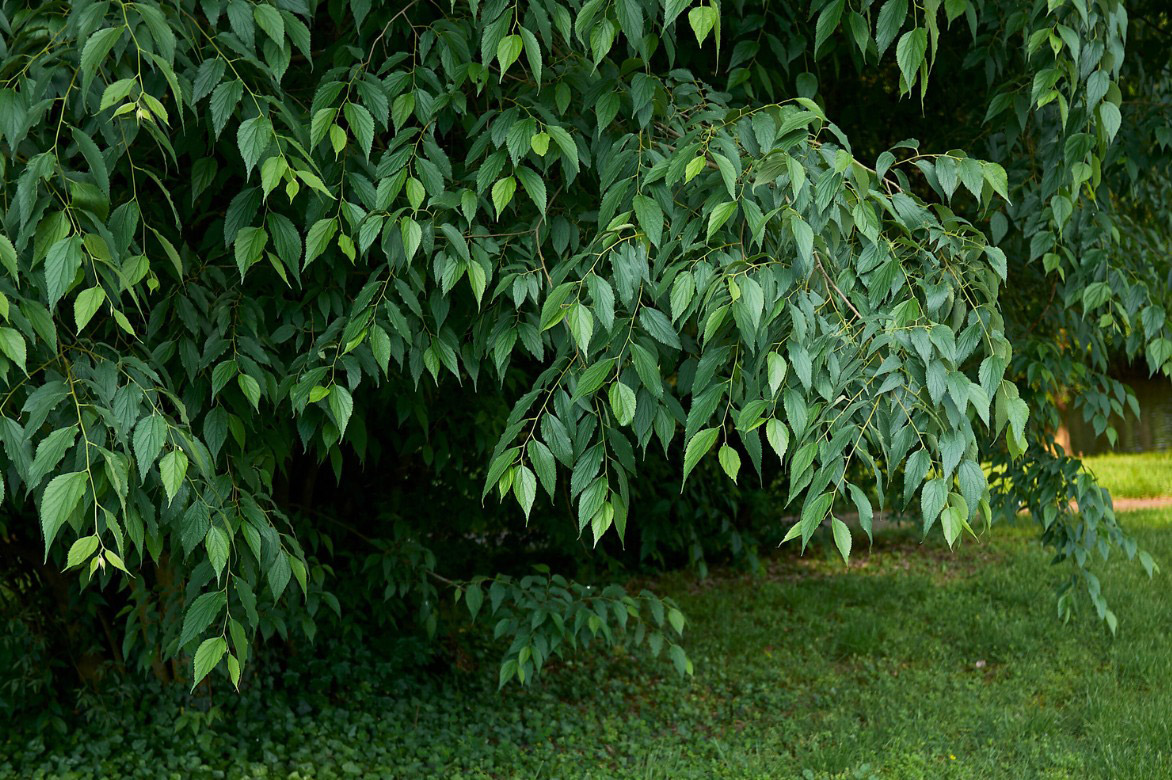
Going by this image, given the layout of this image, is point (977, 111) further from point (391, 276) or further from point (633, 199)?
point (391, 276)

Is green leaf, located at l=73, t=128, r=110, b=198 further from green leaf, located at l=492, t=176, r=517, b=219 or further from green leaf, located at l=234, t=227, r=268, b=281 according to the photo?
green leaf, located at l=492, t=176, r=517, b=219

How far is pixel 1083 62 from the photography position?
252 centimetres

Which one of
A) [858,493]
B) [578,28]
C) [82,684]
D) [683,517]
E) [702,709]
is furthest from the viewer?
[683,517]

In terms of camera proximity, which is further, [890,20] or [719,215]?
[890,20]

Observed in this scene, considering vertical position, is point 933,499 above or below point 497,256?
below

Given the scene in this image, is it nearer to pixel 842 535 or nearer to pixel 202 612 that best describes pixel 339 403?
pixel 202 612

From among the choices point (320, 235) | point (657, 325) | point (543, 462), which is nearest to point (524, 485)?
point (543, 462)

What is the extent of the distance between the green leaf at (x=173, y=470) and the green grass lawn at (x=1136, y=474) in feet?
33.6

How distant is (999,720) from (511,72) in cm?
361

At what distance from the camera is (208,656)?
203cm

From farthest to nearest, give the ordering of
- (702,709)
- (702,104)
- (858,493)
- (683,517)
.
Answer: (683,517) → (702,709) → (702,104) → (858,493)

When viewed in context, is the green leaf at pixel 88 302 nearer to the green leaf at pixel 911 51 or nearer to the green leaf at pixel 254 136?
the green leaf at pixel 254 136

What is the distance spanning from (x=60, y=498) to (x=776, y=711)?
398 centimetres

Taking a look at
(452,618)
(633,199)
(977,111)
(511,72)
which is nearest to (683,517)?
(452,618)
